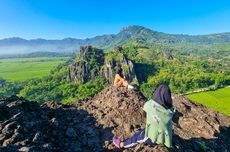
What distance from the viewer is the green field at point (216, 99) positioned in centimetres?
6542

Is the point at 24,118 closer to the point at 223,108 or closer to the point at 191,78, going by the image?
the point at 223,108

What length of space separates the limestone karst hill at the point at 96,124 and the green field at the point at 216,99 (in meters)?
50.6

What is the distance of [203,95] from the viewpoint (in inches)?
3164

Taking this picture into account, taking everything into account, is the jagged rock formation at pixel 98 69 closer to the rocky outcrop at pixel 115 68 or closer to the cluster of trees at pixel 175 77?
the rocky outcrop at pixel 115 68

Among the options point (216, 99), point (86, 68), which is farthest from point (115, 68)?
point (216, 99)

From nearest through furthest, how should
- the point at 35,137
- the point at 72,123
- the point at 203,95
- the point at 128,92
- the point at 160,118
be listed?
the point at 160,118
the point at 35,137
the point at 72,123
the point at 128,92
the point at 203,95

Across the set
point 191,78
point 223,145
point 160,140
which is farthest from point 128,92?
point 191,78

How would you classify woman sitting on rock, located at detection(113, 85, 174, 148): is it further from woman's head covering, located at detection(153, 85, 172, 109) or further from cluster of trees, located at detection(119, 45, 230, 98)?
cluster of trees, located at detection(119, 45, 230, 98)

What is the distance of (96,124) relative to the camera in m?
12.1

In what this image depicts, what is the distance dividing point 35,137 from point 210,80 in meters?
101

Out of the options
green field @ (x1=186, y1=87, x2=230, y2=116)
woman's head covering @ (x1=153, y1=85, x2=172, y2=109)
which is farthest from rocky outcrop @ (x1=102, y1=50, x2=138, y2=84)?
woman's head covering @ (x1=153, y1=85, x2=172, y2=109)

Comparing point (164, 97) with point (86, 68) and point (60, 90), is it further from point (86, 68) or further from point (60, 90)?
point (86, 68)

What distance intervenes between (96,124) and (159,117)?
4.59m

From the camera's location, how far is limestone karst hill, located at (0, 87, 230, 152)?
927 centimetres
